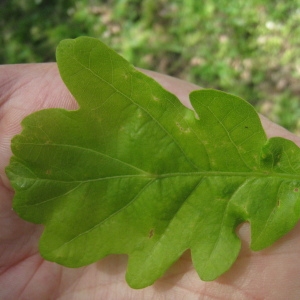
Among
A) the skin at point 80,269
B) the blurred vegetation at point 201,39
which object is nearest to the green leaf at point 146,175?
the skin at point 80,269

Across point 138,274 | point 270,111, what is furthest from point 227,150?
point 270,111

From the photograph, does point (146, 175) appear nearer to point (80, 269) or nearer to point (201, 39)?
point (80, 269)


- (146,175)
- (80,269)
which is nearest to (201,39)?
(146,175)

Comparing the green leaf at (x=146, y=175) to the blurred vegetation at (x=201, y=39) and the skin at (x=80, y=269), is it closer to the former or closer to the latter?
the skin at (x=80, y=269)

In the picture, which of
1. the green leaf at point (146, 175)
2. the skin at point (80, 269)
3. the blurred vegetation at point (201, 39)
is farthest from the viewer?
the blurred vegetation at point (201, 39)

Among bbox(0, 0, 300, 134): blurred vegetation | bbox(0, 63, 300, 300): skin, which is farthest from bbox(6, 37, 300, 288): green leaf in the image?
bbox(0, 0, 300, 134): blurred vegetation

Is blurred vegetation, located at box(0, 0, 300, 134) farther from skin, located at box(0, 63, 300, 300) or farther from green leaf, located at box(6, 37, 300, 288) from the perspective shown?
green leaf, located at box(6, 37, 300, 288)

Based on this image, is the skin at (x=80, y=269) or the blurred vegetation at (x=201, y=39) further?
the blurred vegetation at (x=201, y=39)
